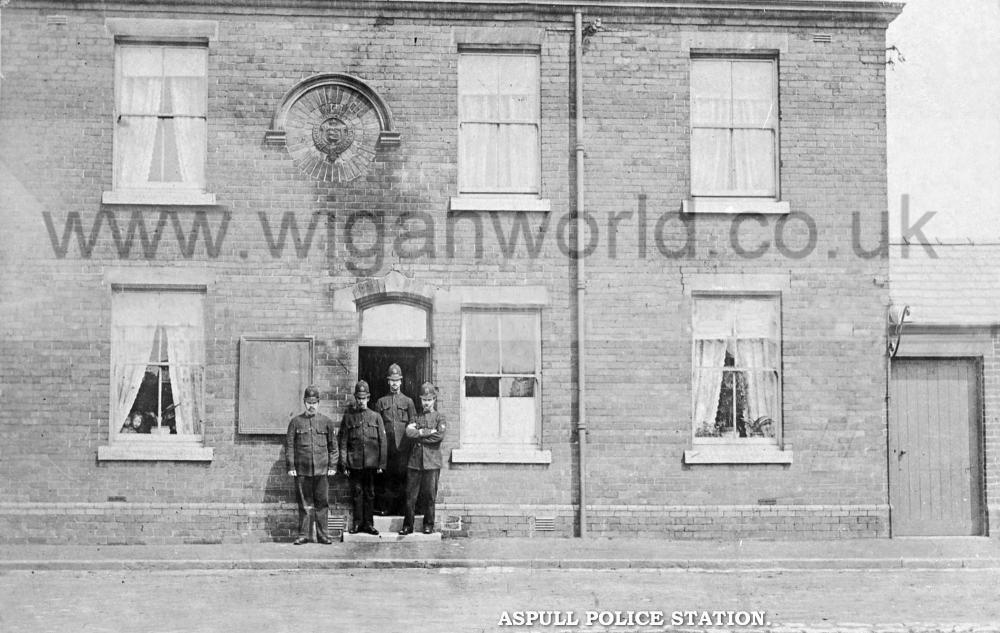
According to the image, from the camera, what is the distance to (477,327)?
15.8 m

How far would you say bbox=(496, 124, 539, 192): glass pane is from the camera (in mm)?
15922

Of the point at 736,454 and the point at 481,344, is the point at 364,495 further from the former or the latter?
the point at 736,454

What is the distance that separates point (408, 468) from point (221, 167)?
428 cm

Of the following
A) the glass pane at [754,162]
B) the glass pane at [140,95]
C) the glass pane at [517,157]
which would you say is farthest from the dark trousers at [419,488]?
the glass pane at [140,95]

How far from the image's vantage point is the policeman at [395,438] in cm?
1541

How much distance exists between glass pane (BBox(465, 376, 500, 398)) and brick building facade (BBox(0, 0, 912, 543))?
2 cm

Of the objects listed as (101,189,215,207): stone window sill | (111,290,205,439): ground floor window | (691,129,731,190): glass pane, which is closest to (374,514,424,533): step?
(111,290,205,439): ground floor window

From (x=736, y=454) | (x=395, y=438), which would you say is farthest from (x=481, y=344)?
(x=736, y=454)

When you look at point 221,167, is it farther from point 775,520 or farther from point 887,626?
point 887,626

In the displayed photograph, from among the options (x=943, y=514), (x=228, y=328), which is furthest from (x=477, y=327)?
(x=943, y=514)

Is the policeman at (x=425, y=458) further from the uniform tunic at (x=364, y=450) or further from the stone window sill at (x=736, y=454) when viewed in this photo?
the stone window sill at (x=736, y=454)

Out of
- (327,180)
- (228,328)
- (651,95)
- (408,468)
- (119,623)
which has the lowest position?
(119,623)

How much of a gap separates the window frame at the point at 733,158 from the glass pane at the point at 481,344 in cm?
279

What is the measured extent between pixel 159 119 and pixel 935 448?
34.2 feet
